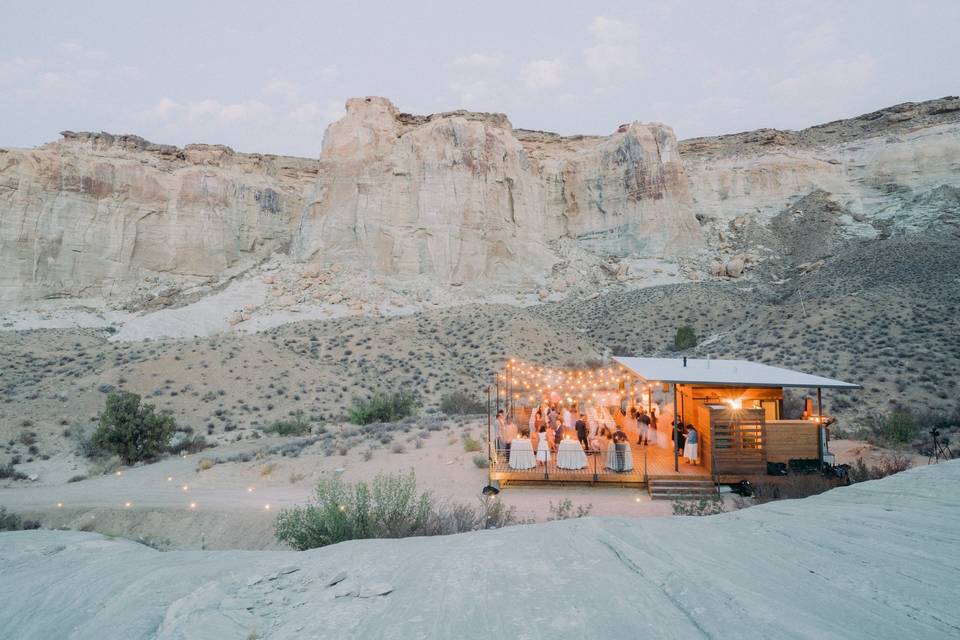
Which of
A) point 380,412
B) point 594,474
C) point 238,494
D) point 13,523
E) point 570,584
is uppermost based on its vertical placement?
point 570,584

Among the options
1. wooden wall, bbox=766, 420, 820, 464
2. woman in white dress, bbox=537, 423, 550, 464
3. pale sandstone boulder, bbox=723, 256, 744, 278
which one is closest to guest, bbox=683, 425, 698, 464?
wooden wall, bbox=766, 420, 820, 464

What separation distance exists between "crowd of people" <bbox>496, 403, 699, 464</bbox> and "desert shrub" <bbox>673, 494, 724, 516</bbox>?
1485 millimetres

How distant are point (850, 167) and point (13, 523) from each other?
74249 millimetres

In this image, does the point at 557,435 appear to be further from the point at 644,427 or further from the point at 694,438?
the point at 694,438

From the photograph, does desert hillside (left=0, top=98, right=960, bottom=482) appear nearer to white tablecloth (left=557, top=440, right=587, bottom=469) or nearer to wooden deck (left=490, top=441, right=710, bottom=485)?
wooden deck (left=490, top=441, right=710, bottom=485)

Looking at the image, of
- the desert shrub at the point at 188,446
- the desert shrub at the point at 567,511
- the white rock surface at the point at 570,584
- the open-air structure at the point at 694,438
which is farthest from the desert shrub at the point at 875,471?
the desert shrub at the point at 188,446

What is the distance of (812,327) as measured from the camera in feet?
96.9

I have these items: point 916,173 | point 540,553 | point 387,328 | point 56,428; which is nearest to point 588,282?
point 387,328

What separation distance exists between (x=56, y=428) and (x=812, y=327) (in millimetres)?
38562

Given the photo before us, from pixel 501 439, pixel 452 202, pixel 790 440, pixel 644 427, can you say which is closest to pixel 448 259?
pixel 452 202

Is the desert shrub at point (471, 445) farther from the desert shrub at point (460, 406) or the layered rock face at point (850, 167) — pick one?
the layered rock face at point (850, 167)

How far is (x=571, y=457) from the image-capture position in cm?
1269

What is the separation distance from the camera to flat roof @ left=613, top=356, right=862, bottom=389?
1164 centimetres

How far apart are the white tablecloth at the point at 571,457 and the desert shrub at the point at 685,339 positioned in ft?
81.0
